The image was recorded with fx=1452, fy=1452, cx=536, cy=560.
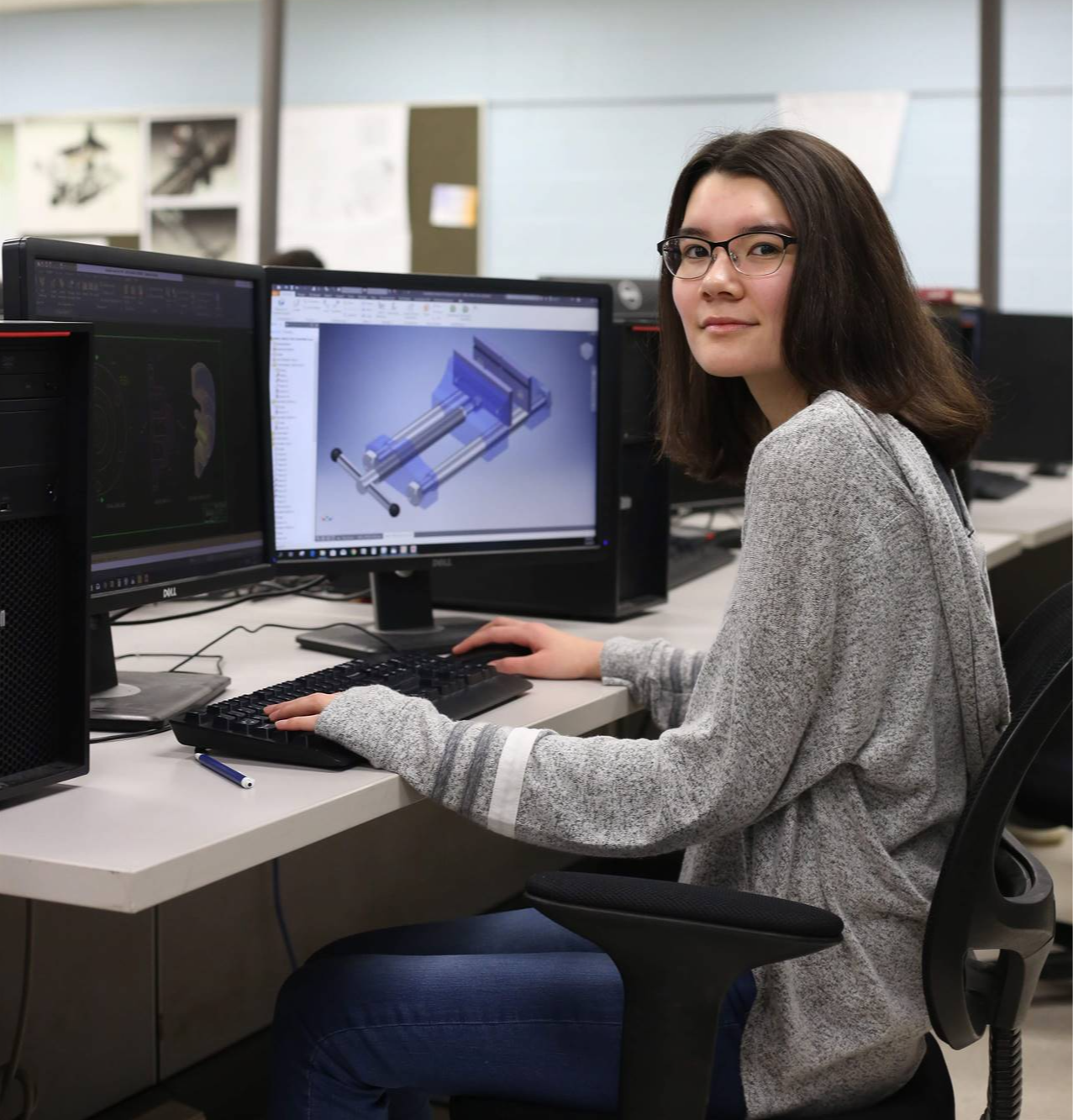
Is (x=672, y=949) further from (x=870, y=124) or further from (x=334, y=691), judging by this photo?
(x=870, y=124)

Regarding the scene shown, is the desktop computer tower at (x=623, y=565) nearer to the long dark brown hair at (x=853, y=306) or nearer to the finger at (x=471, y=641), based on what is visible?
the finger at (x=471, y=641)

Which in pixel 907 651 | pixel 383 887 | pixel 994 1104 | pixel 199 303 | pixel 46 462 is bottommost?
pixel 383 887

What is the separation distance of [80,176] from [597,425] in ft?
13.7

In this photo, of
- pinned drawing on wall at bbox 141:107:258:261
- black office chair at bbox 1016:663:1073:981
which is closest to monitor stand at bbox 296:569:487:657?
black office chair at bbox 1016:663:1073:981

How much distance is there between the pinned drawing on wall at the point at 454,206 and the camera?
5172 millimetres

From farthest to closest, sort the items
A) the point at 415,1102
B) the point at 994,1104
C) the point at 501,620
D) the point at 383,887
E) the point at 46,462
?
the point at 383,887
the point at 501,620
the point at 415,1102
the point at 994,1104
the point at 46,462

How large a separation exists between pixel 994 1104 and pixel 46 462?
36.8 inches

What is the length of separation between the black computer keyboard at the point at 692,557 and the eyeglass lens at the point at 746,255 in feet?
3.09

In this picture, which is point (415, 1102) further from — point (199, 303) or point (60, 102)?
point (60, 102)

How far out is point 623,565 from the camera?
6.64ft

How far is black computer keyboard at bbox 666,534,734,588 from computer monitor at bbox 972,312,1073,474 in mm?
1618

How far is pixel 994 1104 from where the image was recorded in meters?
1.23

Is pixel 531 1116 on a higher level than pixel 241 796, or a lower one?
lower

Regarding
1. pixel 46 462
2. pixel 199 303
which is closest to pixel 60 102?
pixel 199 303
